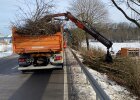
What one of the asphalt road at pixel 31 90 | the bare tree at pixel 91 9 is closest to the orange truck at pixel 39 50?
the asphalt road at pixel 31 90

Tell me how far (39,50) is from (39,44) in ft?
1.02

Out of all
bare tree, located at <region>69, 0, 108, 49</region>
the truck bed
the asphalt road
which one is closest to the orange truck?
the truck bed

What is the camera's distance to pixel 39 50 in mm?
17094

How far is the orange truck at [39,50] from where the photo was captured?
1708 cm

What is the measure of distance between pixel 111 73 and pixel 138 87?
18.6 feet

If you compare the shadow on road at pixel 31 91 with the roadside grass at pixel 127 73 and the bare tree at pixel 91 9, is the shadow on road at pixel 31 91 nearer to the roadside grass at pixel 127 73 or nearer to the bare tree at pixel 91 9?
the roadside grass at pixel 127 73

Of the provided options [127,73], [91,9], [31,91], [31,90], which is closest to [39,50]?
[127,73]

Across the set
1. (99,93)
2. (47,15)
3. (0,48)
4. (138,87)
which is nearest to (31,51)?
(47,15)

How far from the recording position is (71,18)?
70.5ft

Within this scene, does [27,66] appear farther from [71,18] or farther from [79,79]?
[71,18]

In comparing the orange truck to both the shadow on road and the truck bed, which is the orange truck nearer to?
the truck bed

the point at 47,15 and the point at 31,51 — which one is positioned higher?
the point at 47,15

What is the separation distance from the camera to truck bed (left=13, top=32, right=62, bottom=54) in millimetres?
17047

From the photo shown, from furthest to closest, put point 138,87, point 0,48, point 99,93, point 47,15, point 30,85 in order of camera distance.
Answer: point 0,48
point 47,15
point 30,85
point 138,87
point 99,93
